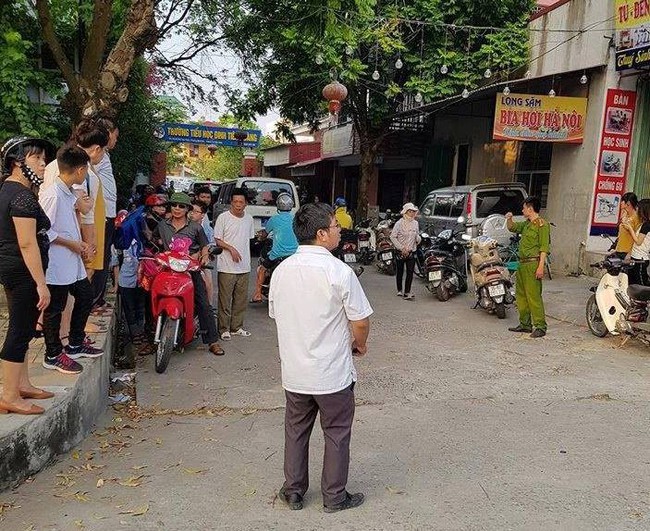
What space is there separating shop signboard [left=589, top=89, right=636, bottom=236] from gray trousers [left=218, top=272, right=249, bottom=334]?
7083 millimetres

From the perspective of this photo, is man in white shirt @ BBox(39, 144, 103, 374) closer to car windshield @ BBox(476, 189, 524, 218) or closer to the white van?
car windshield @ BBox(476, 189, 524, 218)

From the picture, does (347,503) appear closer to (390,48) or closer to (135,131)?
(390,48)

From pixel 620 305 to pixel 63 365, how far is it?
5636 millimetres

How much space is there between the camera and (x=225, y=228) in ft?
20.7

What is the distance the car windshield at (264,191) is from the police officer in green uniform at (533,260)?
285 inches

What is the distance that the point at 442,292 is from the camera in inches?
356

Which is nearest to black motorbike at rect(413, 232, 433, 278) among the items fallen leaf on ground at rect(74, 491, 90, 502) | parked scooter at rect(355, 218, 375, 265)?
parked scooter at rect(355, 218, 375, 265)

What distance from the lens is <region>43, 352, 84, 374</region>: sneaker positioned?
399cm

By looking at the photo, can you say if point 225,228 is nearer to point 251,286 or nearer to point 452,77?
point 251,286

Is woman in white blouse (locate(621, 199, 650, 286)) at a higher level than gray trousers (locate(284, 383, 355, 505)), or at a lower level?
higher

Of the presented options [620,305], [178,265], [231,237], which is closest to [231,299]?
[231,237]

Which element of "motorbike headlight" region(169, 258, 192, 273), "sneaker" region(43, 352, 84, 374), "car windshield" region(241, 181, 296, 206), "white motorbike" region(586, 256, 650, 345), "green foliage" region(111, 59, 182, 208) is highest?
"green foliage" region(111, 59, 182, 208)

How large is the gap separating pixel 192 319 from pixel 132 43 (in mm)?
3430

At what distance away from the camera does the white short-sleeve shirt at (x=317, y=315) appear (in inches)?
110
